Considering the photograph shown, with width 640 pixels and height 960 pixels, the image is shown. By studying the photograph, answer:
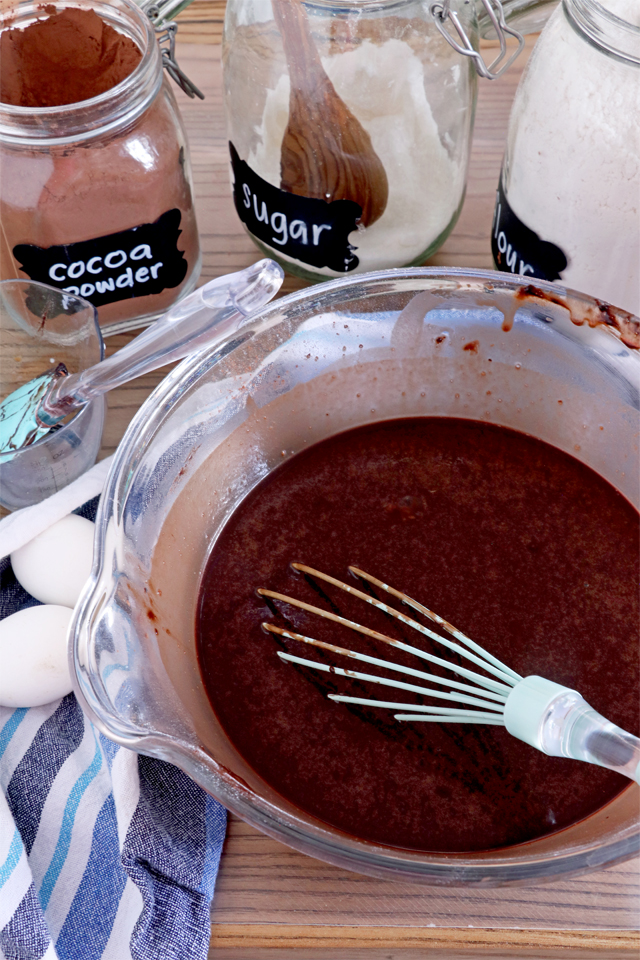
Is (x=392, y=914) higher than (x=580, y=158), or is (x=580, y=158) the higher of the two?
(x=580, y=158)

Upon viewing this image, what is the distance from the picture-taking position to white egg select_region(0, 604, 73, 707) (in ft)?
2.35

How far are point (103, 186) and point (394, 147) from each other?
0.80 feet

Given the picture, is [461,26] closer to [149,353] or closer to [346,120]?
[346,120]

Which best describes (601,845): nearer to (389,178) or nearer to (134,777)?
(134,777)

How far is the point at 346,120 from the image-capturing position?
0.78 metres

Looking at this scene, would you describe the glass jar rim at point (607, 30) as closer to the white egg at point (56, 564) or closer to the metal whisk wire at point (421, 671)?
the metal whisk wire at point (421, 671)

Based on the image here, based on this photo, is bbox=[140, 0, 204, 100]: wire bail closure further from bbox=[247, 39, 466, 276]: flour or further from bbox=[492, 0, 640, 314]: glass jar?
bbox=[492, 0, 640, 314]: glass jar

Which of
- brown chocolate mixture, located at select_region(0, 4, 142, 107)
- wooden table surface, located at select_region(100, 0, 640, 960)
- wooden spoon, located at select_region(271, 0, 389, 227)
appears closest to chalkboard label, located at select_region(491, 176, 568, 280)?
wooden spoon, located at select_region(271, 0, 389, 227)

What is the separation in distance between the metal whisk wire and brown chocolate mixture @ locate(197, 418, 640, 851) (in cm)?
1

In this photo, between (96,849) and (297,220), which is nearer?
(96,849)

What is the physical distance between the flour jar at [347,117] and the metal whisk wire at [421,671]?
31cm

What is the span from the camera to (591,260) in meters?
0.78

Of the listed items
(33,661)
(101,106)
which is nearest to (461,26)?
(101,106)

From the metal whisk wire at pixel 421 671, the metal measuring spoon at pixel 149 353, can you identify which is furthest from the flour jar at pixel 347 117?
the metal whisk wire at pixel 421 671
